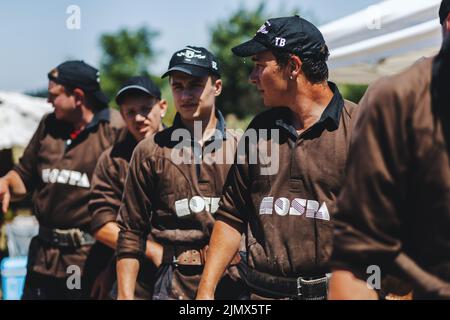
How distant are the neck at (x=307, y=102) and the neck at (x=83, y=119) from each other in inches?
105

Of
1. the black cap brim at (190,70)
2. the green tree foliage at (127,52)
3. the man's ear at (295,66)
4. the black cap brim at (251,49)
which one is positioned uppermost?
the black cap brim at (251,49)

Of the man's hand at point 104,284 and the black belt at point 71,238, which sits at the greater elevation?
the black belt at point 71,238

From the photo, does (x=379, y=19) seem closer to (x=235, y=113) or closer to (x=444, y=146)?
(x=444, y=146)

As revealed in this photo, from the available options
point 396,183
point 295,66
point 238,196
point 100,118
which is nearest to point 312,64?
point 295,66

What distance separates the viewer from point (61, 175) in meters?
5.52

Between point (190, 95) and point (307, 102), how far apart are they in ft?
3.06

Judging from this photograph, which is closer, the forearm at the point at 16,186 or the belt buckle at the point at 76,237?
the belt buckle at the point at 76,237

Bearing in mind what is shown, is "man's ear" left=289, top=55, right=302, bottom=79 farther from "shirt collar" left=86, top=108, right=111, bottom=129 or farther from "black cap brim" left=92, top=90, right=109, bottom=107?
"black cap brim" left=92, top=90, right=109, bottom=107

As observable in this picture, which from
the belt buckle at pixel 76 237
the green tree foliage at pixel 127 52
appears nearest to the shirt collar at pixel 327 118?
the belt buckle at pixel 76 237

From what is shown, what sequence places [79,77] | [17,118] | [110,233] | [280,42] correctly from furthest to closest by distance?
[17,118] → [79,77] → [110,233] → [280,42]

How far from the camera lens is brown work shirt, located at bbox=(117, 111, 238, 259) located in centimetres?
412

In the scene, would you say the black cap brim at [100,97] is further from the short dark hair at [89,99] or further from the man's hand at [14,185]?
the man's hand at [14,185]

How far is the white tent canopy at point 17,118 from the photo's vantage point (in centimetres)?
848

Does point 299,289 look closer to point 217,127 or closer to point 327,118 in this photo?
point 327,118
